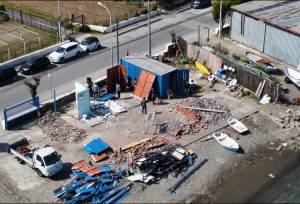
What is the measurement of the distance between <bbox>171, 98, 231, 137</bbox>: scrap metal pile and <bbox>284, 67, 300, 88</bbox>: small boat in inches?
306

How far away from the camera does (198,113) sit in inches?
1708

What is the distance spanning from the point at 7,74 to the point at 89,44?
1010cm

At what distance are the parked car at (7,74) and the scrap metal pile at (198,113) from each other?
1653 cm

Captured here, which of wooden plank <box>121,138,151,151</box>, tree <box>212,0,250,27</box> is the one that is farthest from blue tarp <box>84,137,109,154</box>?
tree <box>212,0,250,27</box>

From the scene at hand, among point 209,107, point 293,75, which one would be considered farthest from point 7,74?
point 293,75

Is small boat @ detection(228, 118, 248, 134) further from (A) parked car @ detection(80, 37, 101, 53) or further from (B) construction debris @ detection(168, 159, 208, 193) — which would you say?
(A) parked car @ detection(80, 37, 101, 53)

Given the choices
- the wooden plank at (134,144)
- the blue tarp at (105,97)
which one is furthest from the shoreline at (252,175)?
the blue tarp at (105,97)

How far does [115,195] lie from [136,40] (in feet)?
92.7

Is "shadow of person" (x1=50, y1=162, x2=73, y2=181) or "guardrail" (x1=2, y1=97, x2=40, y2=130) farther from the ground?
"guardrail" (x1=2, y1=97, x2=40, y2=130)

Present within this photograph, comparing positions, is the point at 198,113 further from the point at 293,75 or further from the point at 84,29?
the point at 84,29

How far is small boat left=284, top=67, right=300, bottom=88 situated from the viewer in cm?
4753

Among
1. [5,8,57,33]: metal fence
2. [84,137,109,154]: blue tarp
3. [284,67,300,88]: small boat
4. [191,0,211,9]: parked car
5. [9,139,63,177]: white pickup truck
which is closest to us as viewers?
[9,139,63,177]: white pickup truck

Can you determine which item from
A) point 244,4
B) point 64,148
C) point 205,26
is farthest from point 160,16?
point 64,148

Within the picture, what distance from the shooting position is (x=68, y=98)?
149 ft
